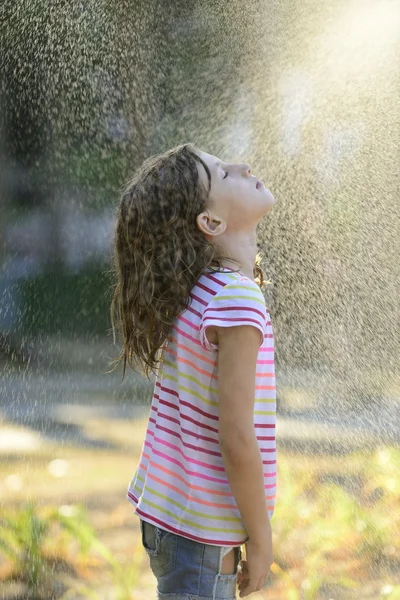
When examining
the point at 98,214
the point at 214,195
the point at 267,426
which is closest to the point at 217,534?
the point at 267,426

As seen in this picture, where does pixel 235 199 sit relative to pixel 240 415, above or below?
above

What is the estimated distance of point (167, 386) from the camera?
1.39 m

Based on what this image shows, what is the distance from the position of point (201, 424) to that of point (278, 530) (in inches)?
57.1

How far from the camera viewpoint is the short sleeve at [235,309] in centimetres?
126

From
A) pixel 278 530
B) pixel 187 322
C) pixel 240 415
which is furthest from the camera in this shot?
pixel 278 530

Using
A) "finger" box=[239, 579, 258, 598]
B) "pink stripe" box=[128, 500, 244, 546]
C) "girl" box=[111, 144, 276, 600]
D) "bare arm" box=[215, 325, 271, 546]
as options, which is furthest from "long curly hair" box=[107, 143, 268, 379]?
"finger" box=[239, 579, 258, 598]

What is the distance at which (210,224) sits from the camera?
141cm

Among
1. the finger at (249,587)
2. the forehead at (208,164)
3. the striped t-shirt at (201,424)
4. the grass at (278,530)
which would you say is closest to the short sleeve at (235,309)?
the striped t-shirt at (201,424)

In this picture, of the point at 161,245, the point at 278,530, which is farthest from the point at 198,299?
the point at 278,530

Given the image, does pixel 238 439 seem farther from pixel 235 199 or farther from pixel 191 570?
pixel 235 199

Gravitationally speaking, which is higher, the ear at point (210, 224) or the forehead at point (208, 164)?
the forehead at point (208, 164)

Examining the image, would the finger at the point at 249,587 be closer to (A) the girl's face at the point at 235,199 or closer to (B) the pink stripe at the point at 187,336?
(B) the pink stripe at the point at 187,336

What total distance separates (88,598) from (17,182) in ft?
12.9

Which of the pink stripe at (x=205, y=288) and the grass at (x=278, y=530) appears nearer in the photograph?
the pink stripe at (x=205, y=288)
